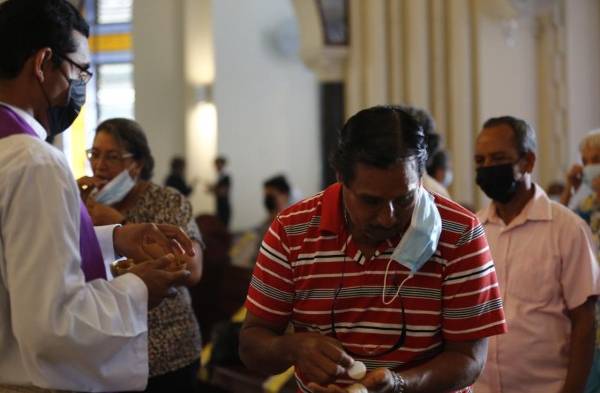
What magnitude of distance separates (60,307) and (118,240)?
0.52m

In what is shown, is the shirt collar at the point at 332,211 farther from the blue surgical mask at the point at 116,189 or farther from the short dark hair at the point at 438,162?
the short dark hair at the point at 438,162

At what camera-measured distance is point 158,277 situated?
187 cm

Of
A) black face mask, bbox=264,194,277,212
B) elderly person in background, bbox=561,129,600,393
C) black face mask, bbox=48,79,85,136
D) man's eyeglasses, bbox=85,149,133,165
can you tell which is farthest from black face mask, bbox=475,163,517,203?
black face mask, bbox=264,194,277,212

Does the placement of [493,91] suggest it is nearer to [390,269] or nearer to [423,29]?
[423,29]

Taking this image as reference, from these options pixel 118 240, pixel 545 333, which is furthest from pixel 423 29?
pixel 118 240

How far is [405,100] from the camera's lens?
9258 millimetres

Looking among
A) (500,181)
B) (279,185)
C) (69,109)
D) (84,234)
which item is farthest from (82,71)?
(279,185)

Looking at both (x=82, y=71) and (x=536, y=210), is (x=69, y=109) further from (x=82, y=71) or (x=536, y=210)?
(x=536, y=210)

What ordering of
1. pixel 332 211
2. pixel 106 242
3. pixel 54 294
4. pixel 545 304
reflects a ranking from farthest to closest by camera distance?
pixel 545 304, pixel 106 242, pixel 332 211, pixel 54 294

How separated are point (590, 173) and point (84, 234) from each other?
2.65 metres

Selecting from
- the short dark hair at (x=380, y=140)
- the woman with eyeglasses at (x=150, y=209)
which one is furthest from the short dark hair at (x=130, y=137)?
the short dark hair at (x=380, y=140)

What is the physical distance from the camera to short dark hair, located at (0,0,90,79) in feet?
5.96

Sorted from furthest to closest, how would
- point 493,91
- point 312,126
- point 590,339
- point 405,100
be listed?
point 312,126, point 405,100, point 493,91, point 590,339

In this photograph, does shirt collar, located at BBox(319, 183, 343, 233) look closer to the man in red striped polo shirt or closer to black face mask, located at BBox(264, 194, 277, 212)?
the man in red striped polo shirt
